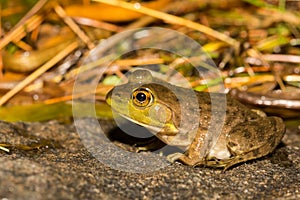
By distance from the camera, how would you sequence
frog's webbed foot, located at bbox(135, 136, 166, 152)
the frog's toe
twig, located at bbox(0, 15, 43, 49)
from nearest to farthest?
the frog's toe
frog's webbed foot, located at bbox(135, 136, 166, 152)
twig, located at bbox(0, 15, 43, 49)

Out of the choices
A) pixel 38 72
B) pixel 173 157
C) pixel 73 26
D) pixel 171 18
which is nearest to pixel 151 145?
pixel 173 157

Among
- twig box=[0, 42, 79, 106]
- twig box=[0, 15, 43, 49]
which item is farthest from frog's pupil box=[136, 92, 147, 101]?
twig box=[0, 15, 43, 49]

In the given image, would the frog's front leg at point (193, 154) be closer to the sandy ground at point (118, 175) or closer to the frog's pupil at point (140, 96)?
the sandy ground at point (118, 175)

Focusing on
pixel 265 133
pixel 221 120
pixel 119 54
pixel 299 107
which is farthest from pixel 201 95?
pixel 119 54

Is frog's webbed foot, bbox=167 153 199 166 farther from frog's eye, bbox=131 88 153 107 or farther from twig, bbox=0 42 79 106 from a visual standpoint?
twig, bbox=0 42 79 106

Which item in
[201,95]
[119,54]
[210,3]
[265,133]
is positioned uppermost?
[210,3]

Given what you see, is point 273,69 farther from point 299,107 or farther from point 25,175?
point 25,175

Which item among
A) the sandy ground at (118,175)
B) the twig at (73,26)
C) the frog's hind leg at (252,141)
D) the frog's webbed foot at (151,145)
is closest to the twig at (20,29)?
the twig at (73,26)
